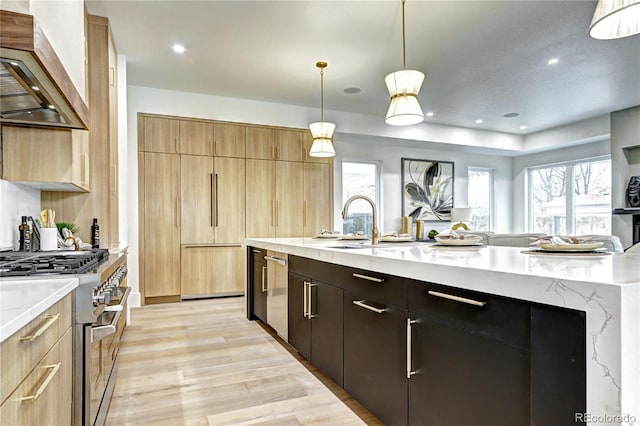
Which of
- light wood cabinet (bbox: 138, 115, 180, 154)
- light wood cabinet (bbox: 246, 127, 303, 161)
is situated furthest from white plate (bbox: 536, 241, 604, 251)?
light wood cabinet (bbox: 138, 115, 180, 154)

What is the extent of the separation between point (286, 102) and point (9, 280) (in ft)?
15.4

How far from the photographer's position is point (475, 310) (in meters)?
1.25

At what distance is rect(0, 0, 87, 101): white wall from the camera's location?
1.45m

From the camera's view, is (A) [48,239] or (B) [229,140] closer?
(A) [48,239]

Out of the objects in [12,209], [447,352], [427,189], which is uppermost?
[427,189]

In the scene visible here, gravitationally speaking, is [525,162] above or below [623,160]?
above

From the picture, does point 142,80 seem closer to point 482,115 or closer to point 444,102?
point 444,102

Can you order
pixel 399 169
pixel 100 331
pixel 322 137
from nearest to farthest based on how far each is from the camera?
pixel 100 331 → pixel 322 137 → pixel 399 169

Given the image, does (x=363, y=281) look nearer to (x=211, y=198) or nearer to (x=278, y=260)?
(x=278, y=260)

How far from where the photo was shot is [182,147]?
16.6 feet

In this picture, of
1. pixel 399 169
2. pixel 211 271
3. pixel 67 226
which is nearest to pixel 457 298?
pixel 67 226

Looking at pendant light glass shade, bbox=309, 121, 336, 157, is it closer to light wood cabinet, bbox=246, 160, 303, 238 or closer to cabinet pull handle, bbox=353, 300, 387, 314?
light wood cabinet, bbox=246, 160, 303, 238

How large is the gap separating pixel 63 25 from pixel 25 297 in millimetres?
1579

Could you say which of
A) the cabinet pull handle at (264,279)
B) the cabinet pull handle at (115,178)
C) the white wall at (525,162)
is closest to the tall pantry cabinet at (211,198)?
the cabinet pull handle at (115,178)
